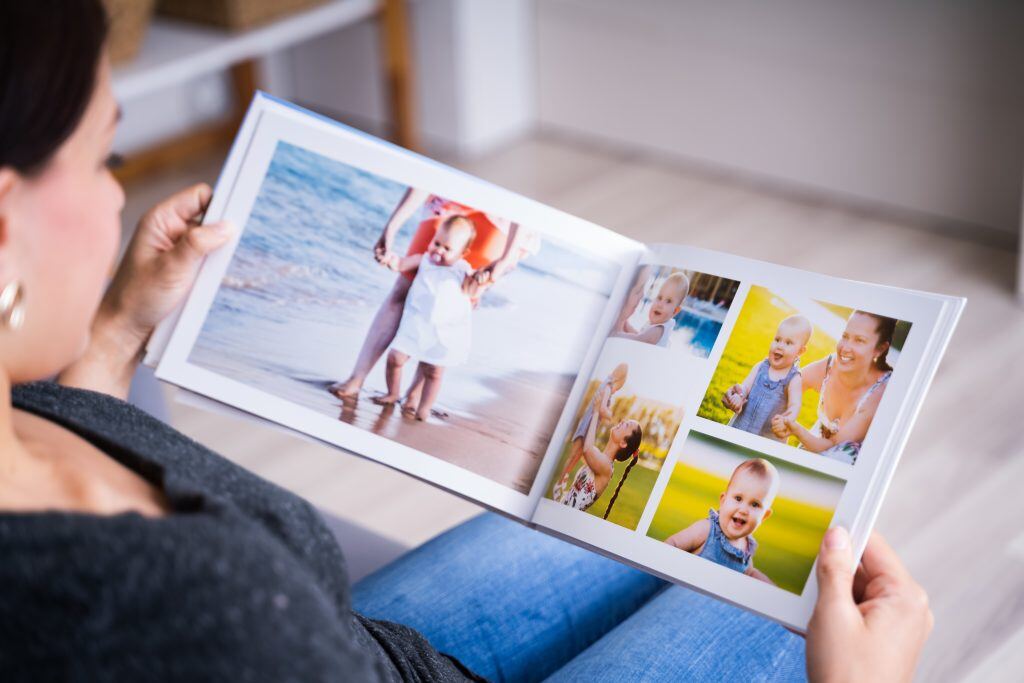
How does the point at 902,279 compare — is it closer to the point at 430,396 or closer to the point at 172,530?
the point at 430,396

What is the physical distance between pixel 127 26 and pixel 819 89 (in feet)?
4.63

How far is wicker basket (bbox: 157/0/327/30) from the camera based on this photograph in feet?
7.31

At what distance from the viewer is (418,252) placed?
88cm

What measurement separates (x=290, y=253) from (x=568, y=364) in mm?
248

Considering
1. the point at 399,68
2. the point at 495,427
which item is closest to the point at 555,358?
the point at 495,427

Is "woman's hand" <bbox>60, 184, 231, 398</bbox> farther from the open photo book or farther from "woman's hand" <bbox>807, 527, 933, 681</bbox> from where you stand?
"woman's hand" <bbox>807, 527, 933, 681</bbox>

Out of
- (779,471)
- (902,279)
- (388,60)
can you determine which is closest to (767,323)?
(779,471)

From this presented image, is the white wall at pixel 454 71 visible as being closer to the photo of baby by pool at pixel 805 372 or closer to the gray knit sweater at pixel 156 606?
the photo of baby by pool at pixel 805 372

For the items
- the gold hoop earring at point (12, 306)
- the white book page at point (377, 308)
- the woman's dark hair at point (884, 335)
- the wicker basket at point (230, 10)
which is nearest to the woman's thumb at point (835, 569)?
the woman's dark hair at point (884, 335)

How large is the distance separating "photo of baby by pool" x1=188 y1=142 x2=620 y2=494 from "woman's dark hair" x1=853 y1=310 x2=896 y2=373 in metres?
0.22

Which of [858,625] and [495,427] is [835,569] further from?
[495,427]

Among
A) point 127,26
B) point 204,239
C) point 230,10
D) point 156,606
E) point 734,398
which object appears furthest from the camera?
point 230,10

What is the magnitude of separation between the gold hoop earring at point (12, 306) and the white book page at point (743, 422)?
393 millimetres

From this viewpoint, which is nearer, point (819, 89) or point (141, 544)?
point (141, 544)
